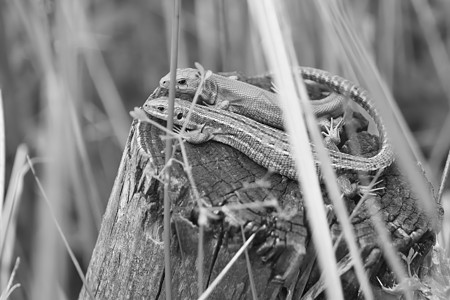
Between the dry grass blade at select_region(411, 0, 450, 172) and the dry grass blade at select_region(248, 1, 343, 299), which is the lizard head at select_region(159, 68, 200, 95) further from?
the dry grass blade at select_region(411, 0, 450, 172)

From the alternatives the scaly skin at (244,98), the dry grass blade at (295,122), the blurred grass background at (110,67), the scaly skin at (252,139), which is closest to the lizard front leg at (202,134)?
the scaly skin at (252,139)

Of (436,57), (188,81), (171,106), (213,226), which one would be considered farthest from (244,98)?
(436,57)

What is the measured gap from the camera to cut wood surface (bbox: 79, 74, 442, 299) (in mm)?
2217

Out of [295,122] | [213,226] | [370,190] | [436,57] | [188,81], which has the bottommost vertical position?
[436,57]

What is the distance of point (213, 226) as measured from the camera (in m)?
2.18

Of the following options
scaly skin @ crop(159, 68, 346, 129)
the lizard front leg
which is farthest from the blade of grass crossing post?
scaly skin @ crop(159, 68, 346, 129)

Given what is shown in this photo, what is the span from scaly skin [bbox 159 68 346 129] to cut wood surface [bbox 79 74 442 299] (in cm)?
59

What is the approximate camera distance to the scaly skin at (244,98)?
3.29m

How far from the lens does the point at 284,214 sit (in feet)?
7.32

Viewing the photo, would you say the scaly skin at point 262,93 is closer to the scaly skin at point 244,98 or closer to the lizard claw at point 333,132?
the scaly skin at point 244,98

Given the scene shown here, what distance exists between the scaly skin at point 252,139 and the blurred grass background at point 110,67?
51 cm

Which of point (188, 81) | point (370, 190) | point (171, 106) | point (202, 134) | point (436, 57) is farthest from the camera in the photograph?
point (436, 57)

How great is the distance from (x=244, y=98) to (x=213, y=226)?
56.9 inches

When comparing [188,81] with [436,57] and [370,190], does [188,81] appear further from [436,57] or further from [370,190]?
[436,57]
